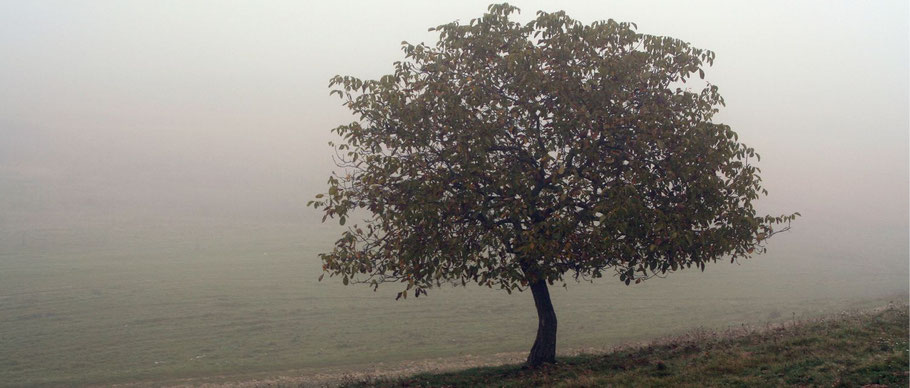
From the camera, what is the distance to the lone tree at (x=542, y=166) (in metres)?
19.0

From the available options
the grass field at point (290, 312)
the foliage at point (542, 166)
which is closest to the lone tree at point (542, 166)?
the foliage at point (542, 166)

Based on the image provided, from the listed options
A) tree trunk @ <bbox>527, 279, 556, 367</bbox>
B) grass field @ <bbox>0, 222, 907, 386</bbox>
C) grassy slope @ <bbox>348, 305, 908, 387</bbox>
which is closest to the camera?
grassy slope @ <bbox>348, 305, 908, 387</bbox>

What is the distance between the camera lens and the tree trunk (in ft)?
73.2

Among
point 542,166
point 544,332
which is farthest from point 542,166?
point 544,332

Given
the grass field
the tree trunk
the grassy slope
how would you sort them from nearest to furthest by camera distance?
the grassy slope → the tree trunk → the grass field

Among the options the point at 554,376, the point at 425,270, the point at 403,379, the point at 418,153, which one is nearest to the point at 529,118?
the point at 418,153

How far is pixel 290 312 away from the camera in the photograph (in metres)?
67.6

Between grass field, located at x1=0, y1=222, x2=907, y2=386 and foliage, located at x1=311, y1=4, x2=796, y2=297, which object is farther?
grass field, located at x1=0, y1=222, x2=907, y2=386

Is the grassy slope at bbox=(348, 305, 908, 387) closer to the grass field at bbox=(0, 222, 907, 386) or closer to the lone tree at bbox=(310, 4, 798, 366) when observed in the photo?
the lone tree at bbox=(310, 4, 798, 366)

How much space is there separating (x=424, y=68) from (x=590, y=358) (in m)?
13.0

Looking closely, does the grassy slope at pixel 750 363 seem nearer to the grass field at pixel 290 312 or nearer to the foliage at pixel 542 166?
the foliage at pixel 542 166

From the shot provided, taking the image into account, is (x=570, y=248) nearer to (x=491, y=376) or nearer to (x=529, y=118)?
(x=529, y=118)

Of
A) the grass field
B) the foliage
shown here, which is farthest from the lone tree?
the grass field

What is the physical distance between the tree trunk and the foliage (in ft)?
8.11
